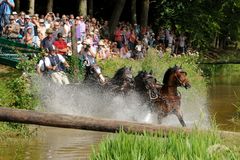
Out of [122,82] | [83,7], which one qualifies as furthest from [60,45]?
[83,7]

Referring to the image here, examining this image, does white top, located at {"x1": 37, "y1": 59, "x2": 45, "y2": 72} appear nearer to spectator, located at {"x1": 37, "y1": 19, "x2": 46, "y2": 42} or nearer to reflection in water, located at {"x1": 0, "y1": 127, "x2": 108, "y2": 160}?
reflection in water, located at {"x1": 0, "y1": 127, "x2": 108, "y2": 160}

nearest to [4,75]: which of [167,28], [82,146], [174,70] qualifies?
[174,70]

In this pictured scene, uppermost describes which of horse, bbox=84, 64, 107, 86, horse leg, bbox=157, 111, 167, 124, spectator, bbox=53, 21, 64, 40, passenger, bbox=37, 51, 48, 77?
spectator, bbox=53, 21, 64, 40

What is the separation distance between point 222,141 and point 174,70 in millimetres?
7223

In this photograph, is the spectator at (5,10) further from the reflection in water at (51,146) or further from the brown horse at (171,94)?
the brown horse at (171,94)

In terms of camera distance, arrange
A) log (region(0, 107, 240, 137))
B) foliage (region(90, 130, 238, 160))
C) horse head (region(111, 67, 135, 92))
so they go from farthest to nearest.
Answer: horse head (region(111, 67, 135, 92)), log (region(0, 107, 240, 137)), foliage (region(90, 130, 238, 160))

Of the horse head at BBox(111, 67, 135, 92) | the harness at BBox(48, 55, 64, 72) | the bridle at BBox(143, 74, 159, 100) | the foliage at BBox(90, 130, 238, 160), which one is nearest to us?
the foliage at BBox(90, 130, 238, 160)

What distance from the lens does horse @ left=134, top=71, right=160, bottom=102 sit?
14.6 metres

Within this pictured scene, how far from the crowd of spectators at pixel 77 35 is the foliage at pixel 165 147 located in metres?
11.8

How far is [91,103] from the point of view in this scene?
55.5 feet

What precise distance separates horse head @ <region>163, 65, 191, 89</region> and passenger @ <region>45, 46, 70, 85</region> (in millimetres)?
3970

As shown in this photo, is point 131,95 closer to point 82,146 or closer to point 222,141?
point 82,146

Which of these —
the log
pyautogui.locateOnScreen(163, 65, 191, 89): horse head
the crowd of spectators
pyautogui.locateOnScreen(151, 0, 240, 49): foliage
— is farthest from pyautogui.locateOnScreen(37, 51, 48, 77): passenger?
pyautogui.locateOnScreen(151, 0, 240, 49): foliage

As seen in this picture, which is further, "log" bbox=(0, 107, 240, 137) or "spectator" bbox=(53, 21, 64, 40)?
"spectator" bbox=(53, 21, 64, 40)
